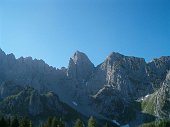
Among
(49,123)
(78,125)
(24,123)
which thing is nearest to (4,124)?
(24,123)

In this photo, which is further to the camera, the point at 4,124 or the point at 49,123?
the point at 49,123

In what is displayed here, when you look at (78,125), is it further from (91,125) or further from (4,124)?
(4,124)

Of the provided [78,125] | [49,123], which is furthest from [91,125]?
[49,123]

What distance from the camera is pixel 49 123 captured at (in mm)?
159375

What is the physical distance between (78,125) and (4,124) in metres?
33.3

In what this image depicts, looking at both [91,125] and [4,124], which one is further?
[91,125]

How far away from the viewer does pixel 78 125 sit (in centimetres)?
15625

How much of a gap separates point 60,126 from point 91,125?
572 inches

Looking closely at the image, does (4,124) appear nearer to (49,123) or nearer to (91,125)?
(49,123)

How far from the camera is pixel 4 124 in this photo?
472 feet

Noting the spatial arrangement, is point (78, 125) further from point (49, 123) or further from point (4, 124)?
point (4, 124)

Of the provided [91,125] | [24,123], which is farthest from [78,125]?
[24,123]

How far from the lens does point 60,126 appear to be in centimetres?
15900

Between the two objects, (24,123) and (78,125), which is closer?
(24,123)
